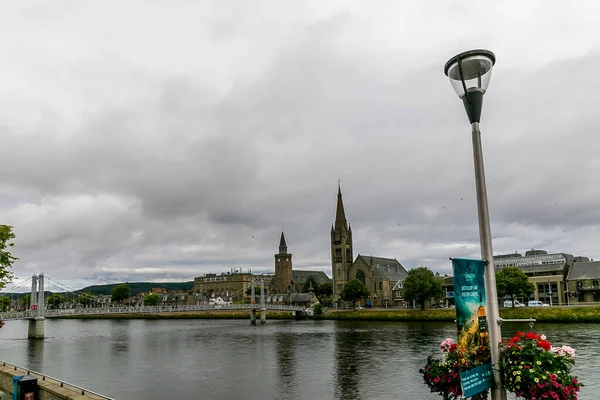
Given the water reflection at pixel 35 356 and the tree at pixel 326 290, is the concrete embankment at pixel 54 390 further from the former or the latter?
the tree at pixel 326 290

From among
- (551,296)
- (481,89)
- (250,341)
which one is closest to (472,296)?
(481,89)

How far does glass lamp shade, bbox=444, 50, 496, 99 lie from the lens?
8.48 meters

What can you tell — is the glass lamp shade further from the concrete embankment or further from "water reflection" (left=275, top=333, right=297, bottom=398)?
"water reflection" (left=275, top=333, right=297, bottom=398)

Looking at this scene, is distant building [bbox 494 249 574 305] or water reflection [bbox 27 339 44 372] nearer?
water reflection [bbox 27 339 44 372]

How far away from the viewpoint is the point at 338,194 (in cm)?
18312

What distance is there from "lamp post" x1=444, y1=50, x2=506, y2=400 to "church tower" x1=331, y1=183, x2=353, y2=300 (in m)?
156

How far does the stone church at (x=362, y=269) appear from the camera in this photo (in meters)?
156

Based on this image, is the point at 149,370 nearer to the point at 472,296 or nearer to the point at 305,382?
the point at 305,382

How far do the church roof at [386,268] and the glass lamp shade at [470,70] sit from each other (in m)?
153

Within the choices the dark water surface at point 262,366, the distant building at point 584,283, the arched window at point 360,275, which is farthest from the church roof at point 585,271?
the arched window at point 360,275

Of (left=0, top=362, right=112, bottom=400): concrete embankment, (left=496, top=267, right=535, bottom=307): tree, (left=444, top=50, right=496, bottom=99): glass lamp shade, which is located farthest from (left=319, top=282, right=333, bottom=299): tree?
(left=444, top=50, right=496, bottom=99): glass lamp shade

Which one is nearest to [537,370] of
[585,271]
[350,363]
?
[350,363]

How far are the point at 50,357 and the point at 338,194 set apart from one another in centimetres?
13902

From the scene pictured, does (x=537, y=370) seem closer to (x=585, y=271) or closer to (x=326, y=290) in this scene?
(x=585, y=271)
